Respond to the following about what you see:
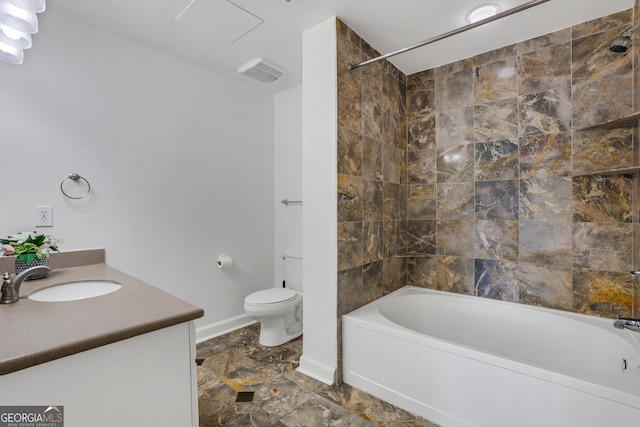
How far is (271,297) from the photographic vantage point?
2.50 meters

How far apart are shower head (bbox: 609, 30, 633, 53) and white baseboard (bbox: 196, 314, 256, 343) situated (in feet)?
10.9

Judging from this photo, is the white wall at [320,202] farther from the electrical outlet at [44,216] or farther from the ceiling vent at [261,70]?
the electrical outlet at [44,216]

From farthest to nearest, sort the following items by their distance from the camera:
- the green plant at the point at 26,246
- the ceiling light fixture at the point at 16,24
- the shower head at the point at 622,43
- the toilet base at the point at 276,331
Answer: the toilet base at the point at 276,331 → the shower head at the point at 622,43 → the green plant at the point at 26,246 → the ceiling light fixture at the point at 16,24

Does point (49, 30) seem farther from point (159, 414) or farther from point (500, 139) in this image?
point (500, 139)

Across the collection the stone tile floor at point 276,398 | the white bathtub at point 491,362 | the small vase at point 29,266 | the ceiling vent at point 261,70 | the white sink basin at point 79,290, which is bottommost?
the stone tile floor at point 276,398

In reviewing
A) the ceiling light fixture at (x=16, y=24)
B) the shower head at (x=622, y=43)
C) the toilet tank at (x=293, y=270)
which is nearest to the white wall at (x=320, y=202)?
the toilet tank at (x=293, y=270)

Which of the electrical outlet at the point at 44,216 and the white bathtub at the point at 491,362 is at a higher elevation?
the electrical outlet at the point at 44,216

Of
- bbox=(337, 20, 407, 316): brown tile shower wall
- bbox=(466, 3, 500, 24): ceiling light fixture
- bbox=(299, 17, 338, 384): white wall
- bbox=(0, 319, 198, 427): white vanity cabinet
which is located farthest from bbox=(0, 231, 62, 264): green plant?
bbox=(466, 3, 500, 24): ceiling light fixture

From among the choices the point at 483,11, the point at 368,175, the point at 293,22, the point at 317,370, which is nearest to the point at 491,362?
the point at 317,370

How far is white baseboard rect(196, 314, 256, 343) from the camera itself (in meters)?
2.61

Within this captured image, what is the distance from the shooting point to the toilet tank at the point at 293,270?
2909mm

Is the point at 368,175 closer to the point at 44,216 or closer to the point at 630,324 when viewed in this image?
the point at 630,324

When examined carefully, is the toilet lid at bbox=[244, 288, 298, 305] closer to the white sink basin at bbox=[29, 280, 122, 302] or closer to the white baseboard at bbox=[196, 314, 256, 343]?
the white baseboard at bbox=[196, 314, 256, 343]

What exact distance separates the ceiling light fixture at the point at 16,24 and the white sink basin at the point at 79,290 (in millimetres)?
1115
